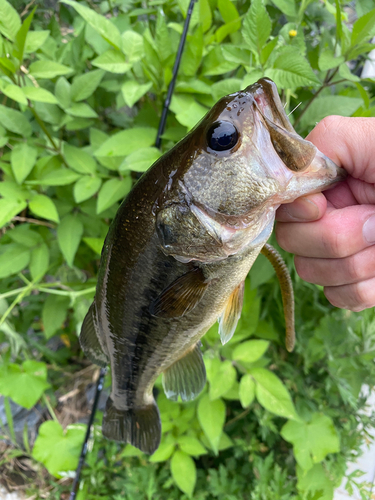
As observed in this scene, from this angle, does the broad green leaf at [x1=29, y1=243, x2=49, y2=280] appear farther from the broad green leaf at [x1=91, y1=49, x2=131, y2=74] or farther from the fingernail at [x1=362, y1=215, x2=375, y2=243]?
the fingernail at [x1=362, y1=215, x2=375, y2=243]

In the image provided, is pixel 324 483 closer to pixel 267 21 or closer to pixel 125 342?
pixel 125 342

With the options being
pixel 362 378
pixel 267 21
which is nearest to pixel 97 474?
pixel 362 378

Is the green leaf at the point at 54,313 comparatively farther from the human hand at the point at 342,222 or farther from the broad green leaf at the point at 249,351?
the human hand at the point at 342,222

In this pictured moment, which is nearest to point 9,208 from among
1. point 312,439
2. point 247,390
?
point 247,390

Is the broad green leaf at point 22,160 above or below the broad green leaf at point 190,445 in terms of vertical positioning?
above

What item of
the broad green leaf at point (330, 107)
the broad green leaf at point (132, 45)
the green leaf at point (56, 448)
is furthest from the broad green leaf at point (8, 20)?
the green leaf at point (56, 448)

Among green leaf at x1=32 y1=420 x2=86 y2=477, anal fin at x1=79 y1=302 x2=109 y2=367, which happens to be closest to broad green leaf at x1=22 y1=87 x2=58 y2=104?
anal fin at x1=79 y1=302 x2=109 y2=367
